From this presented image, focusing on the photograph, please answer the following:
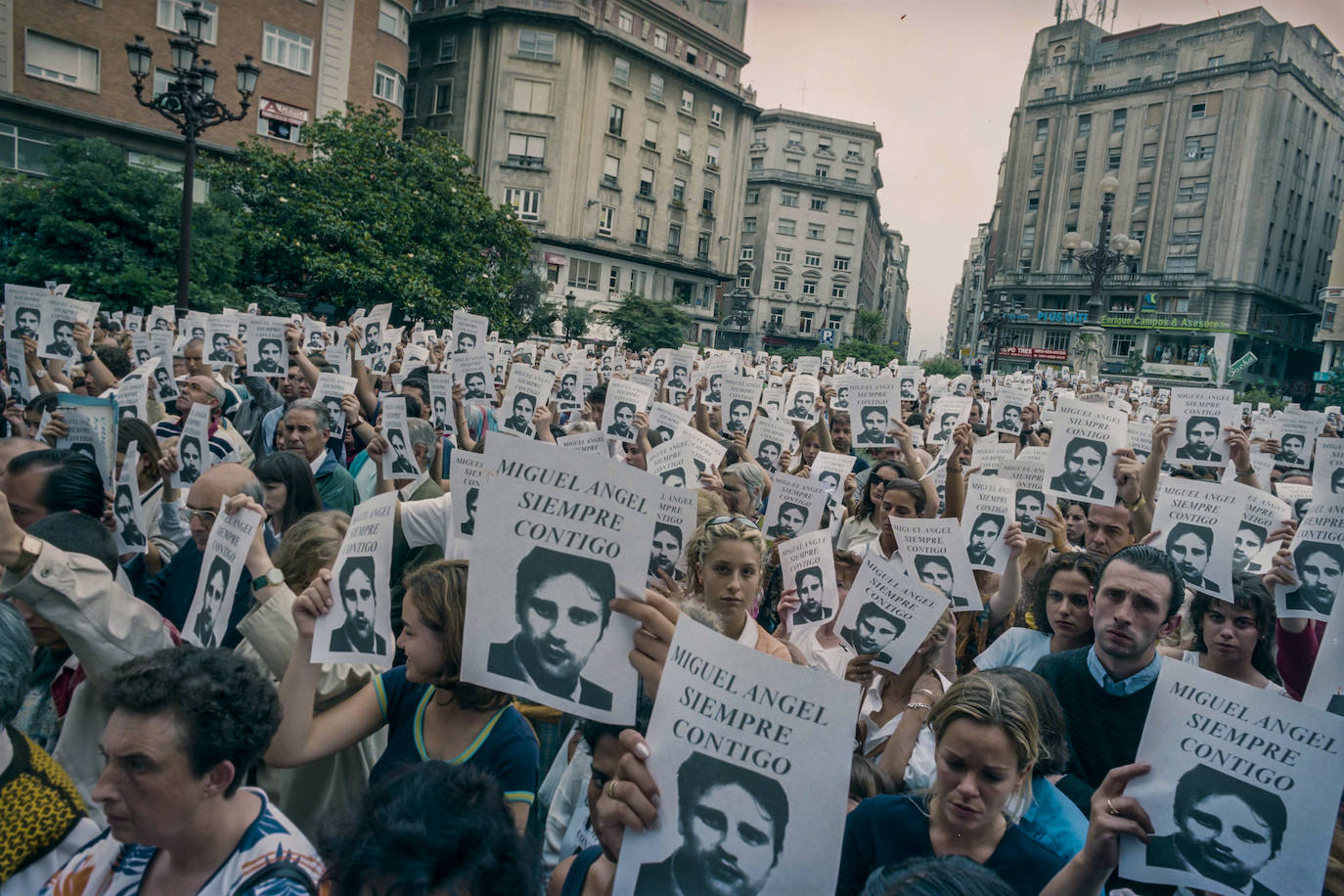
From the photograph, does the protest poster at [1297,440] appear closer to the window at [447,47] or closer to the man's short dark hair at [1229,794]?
the man's short dark hair at [1229,794]

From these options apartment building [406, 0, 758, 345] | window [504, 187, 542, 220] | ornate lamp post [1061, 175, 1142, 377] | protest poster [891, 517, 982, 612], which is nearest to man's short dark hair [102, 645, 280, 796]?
protest poster [891, 517, 982, 612]

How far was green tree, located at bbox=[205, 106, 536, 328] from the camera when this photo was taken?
25641 millimetres

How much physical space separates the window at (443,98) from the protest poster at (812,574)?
173 ft

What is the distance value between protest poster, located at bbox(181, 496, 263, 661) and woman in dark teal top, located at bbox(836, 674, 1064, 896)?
2089 millimetres

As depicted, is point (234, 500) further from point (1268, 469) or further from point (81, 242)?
point (81, 242)

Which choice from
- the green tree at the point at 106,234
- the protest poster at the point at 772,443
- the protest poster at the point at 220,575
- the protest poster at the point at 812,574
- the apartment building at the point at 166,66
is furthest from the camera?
the apartment building at the point at 166,66

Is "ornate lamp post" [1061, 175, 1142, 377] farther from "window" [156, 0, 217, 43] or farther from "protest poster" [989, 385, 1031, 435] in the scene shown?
"window" [156, 0, 217, 43]

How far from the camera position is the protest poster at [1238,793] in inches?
74.9

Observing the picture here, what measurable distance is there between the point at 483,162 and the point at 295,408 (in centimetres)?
4755

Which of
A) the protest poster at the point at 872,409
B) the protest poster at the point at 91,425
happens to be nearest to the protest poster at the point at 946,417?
the protest poster at the point at 872,409

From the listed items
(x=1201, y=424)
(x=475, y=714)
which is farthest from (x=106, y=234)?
(x=475, y=714)

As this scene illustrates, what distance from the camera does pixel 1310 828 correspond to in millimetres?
1907

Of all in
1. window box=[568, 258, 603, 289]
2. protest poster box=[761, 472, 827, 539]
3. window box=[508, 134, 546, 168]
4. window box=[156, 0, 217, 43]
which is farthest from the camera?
window box=[568, 258, 603, 289]

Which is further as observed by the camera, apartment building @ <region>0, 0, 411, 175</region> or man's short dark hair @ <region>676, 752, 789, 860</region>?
apartment building @ <region>0, 0, 411, 175</region>
